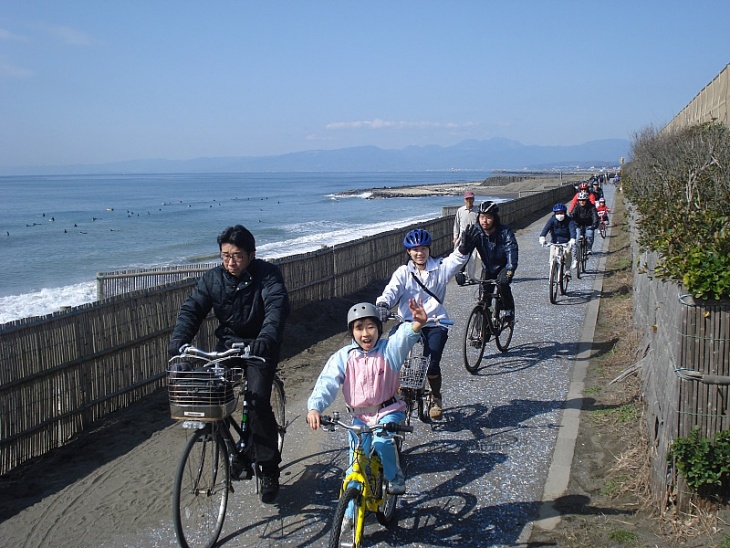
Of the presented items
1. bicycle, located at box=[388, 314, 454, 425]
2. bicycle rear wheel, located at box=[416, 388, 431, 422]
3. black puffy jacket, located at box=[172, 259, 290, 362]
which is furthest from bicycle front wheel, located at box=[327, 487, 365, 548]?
bicycle rear wheel, located at box=[416, 388, 431, 422]

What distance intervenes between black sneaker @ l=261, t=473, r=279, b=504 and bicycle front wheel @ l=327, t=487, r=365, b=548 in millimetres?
1128

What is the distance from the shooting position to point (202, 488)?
4.33m

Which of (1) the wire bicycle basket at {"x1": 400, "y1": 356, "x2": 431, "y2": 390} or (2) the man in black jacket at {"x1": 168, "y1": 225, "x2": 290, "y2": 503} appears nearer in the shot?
(2) the man in black jacket at {"x1": 168, "y1": 225, "x2": 290, "y2": 503}

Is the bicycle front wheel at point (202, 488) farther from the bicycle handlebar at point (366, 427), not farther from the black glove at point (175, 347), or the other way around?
the bicycle handlebar at point (366, 427)

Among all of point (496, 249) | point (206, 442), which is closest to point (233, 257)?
point (206, 442)

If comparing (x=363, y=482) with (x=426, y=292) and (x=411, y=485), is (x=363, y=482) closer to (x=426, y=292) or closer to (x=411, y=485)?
(x=411, y=485)

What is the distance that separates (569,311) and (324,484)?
7.17m

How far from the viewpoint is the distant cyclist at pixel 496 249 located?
8328 mm

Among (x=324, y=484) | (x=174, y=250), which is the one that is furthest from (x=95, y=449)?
(x=174, y=250)

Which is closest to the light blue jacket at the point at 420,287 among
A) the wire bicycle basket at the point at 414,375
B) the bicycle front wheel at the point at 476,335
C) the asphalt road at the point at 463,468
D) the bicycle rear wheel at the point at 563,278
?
the wire bicycle basket at the point at 414,375

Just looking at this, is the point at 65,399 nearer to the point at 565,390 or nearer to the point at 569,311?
the point at 565,390

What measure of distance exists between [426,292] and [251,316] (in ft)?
6.04

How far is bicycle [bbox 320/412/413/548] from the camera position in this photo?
3.58 m

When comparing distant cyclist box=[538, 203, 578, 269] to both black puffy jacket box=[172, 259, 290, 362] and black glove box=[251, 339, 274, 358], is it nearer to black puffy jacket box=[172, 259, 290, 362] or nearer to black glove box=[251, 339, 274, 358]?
black puffy jacket box=[172, 259, 290, 362]
